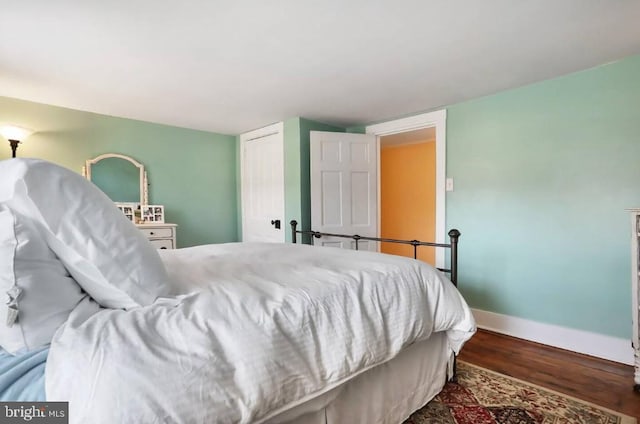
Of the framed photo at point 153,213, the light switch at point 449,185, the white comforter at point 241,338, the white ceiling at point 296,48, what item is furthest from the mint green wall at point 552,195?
the framed photo at point 153,213

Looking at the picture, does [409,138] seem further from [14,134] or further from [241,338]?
[14,134]

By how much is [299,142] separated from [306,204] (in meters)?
0.68

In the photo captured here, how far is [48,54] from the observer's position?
76.2 inches

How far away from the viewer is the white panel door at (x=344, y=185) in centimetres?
335

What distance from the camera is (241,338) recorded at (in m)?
0.85

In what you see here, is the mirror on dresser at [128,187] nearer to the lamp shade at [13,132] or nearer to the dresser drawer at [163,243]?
the dresser drawer at [163,243]

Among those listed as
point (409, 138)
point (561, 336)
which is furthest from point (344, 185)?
point (561, 336)

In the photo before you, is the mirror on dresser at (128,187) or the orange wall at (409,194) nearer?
the mirror on dresser at (128,187)

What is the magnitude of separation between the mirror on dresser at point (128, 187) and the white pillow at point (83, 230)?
2.52 meters

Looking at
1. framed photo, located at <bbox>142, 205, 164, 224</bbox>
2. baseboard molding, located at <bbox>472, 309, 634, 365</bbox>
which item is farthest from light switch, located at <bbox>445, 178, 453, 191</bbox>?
framed photo, located at <bbox>142, 205, 164, 224</bbox>

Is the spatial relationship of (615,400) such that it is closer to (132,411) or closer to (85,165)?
(132,411)

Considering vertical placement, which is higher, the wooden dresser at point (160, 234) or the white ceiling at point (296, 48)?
the white ceiling at point (296, 48)

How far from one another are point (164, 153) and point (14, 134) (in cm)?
126

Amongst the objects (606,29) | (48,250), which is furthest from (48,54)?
(606,29)
